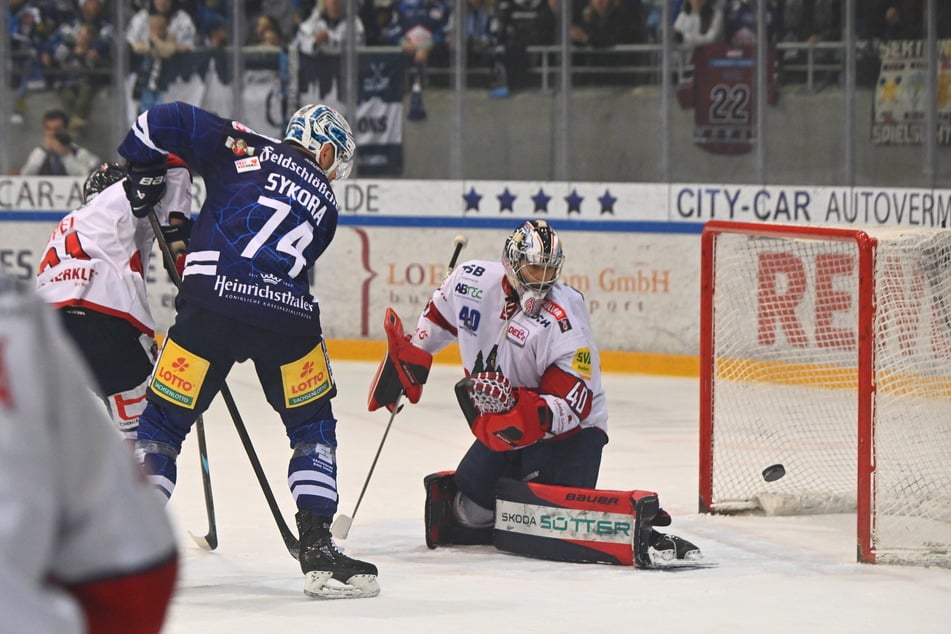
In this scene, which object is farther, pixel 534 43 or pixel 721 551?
pixel 534 43

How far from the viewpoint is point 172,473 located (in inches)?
145

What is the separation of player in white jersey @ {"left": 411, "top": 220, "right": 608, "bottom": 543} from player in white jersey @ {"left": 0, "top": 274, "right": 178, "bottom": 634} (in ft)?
10.1

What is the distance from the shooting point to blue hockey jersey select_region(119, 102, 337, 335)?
371cm

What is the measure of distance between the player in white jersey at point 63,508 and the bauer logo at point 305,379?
2.64 m

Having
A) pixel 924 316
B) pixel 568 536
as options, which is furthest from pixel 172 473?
pixel 924 316

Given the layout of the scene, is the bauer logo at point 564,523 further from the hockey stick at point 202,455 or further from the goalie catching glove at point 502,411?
the hockey stick at point 202,455

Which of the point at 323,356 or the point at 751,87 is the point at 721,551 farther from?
the point at 751,87

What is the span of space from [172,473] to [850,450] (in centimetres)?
283

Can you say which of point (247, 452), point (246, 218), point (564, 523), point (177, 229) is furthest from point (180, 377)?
point (564, 523)

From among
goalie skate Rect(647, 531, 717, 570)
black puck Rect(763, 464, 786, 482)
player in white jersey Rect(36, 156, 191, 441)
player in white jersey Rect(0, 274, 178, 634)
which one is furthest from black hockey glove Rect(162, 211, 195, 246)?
player in white jersey Rect(0, 274, 178, 634)

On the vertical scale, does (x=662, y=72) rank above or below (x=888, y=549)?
above

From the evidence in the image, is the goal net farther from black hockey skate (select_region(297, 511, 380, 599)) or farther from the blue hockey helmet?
the blue hockey helmet

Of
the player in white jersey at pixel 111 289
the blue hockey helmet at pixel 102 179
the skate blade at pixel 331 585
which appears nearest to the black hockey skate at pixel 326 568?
the skate blade at pixel 331 585

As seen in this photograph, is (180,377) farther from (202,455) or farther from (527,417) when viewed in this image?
(527,417)
